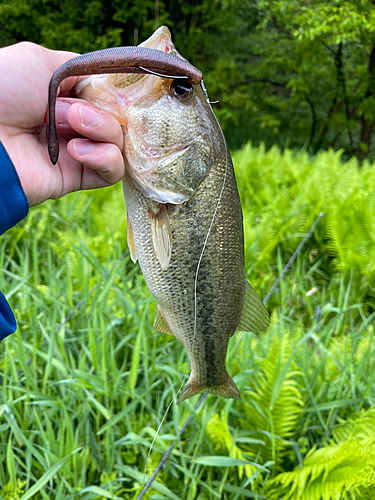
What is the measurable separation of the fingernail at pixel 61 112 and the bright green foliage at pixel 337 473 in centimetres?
167

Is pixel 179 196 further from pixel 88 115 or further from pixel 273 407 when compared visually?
pixel 273 407

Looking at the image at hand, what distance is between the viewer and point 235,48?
1336cm

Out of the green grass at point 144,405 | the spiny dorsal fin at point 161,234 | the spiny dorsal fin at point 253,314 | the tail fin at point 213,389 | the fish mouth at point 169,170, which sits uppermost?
the fish mouth at point 169,170

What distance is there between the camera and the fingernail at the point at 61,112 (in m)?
1.18

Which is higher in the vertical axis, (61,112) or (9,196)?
(61,112)

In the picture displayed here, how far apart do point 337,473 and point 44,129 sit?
71.3 inches

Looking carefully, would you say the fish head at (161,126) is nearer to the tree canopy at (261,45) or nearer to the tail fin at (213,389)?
the tail fin at (213,389)

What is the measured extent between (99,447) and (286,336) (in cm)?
115

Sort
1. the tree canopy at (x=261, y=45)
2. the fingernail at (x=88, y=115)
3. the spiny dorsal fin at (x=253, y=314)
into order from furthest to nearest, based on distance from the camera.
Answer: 1. the tree canopy at (x=261, y=45)
2. the spiny dorsal fin at (x=253, y=314)
3. the fingernail at (x=88, y=115)

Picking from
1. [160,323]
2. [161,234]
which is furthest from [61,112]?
[160,323]

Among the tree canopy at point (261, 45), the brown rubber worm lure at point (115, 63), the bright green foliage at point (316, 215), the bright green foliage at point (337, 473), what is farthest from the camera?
the tree canopy at point (261, 45)

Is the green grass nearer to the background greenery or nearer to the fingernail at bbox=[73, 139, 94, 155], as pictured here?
the background greenery

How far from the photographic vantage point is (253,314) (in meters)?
1.46

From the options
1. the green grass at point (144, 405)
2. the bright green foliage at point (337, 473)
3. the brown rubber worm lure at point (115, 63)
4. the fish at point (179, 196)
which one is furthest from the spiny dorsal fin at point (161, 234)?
the bright green foliage at point (337, 473)
